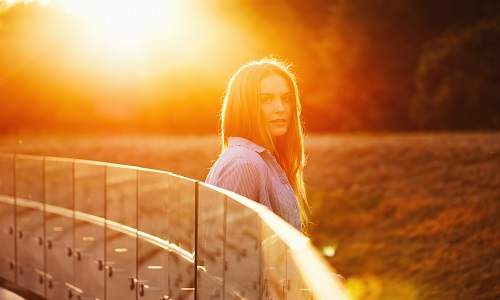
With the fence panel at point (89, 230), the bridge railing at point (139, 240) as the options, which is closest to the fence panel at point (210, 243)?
the bridge railing at point (139, 240)

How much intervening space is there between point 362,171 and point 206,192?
24.0 metres

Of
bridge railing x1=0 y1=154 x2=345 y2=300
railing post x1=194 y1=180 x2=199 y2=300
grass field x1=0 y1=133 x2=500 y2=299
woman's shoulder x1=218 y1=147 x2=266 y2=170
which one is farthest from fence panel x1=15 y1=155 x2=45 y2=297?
woman's shoulder x1=218 y1=147 x2=266 y2=170

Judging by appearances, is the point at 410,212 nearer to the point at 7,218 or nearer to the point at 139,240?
the point at 7,218

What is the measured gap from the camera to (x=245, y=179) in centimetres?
566

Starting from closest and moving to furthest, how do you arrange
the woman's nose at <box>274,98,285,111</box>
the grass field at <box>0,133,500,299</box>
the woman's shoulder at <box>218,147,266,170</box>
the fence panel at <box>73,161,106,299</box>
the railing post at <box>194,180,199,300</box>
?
the woman's shoulder at <box>218,147,266,170</box> → the woman's nose at <box>274,98,285,111</box> → the railing post at <box>194,180,199,300</box> → the fence panel at <box>73,161,106,299</box> → the grass field at <box>0,133,500,299</box>

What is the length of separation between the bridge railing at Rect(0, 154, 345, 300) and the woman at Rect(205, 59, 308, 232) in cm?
15

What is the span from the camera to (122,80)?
5822cm

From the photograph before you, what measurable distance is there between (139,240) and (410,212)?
17.9 metres

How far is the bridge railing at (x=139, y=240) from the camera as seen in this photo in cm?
467

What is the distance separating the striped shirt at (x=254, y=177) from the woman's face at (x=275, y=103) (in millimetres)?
227

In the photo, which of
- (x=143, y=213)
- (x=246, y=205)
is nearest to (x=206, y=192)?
(x=246, y=205)

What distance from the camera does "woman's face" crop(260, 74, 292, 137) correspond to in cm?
591

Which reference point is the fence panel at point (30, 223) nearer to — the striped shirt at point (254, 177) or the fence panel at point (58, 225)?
the fence panel at point (58, 225)

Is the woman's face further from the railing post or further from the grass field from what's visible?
the grass field
